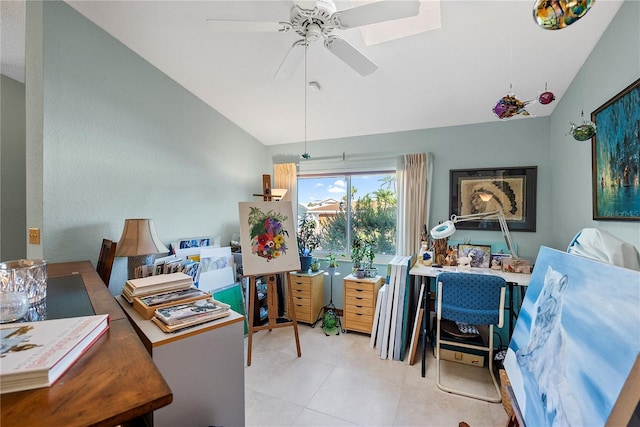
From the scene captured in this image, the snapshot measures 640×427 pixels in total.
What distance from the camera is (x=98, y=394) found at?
1.80 feet

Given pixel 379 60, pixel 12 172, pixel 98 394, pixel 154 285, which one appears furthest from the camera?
pixel 12 172

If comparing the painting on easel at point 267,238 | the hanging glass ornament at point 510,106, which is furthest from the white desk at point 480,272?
the hanging glass ornament at point 510,106

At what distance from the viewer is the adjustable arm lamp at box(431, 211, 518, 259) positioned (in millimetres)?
2502

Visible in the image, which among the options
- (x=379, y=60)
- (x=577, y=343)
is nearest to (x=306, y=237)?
(x=379, y=60)

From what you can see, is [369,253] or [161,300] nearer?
[161,300]

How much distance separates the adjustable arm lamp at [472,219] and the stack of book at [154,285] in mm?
2173

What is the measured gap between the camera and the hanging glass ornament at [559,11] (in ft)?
2.76

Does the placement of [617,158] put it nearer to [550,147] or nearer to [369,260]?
[550,147]

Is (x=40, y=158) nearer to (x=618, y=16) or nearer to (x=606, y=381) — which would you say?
(x=606, y=381)

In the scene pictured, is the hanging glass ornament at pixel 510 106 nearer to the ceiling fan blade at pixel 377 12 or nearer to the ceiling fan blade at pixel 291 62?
the ceiling fan blade at pixel 377 12

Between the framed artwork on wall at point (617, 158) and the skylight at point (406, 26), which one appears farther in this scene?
the skylight at point (406, 26)

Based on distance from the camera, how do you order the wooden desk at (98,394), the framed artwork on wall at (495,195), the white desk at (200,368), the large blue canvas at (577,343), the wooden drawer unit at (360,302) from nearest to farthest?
the wooden desk at (98,394) < the large blue canvas at (577,343) < the white desk at (200,368) < the framed artwork on wall at (495,195) < the wooden drawer unit at (360,302)

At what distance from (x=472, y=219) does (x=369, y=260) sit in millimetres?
1253

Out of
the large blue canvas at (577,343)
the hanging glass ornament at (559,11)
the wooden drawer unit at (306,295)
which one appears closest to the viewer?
the large blue canvas at (577,343)
